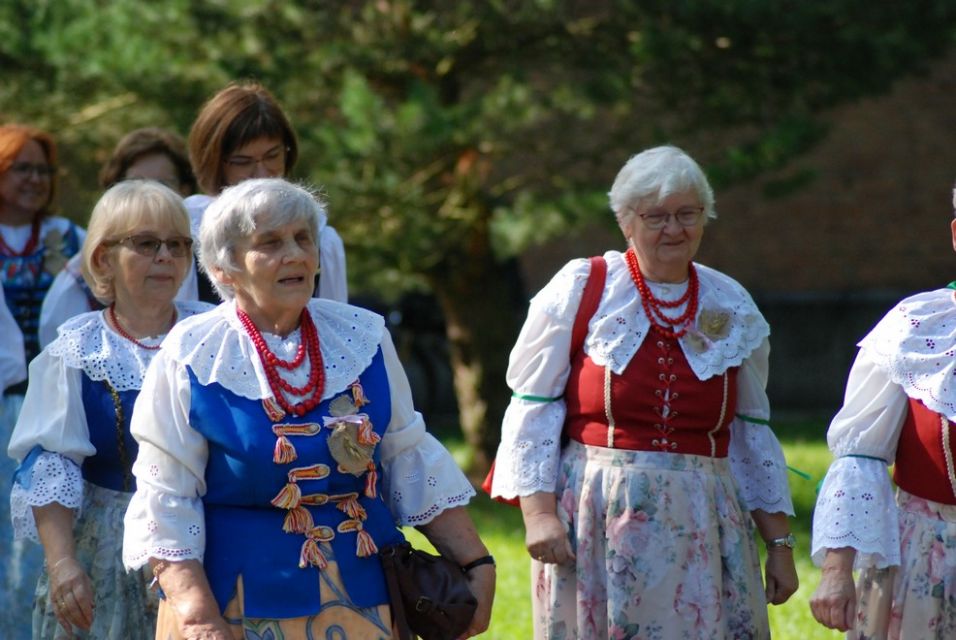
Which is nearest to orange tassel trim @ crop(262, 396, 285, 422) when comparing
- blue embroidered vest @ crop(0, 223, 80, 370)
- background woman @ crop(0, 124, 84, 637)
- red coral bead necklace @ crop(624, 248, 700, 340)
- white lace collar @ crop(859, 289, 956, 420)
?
red coral bead necklace @ crop(624, 248, 700, 340)

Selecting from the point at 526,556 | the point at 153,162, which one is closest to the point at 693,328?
the point at 153,162

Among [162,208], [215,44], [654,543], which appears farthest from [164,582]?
[215,44]

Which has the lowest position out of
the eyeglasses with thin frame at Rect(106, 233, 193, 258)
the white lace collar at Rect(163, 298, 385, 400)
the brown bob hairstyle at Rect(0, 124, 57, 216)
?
the white lace collar at Rect(163, 298, 385, 400)

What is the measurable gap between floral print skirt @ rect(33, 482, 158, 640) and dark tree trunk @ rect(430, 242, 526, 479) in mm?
6073

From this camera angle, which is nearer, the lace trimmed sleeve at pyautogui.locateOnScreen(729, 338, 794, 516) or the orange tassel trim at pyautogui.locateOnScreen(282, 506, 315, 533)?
the orange tassel trim at pyautogui.locateOnScreen(282, 506, 315, 533)

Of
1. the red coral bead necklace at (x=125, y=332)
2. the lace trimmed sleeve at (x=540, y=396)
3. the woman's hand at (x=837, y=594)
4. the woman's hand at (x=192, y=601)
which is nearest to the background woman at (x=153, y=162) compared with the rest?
the red coral bead necklace at (x=125, y=332)

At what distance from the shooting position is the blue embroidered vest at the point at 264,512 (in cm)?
312

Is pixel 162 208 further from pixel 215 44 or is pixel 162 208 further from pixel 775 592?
pixel 215 44

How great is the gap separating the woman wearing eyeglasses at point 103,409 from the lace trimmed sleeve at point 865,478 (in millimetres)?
1727

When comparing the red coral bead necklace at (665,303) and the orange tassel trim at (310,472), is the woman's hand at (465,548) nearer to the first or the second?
the orange tassel trim at (310,472)

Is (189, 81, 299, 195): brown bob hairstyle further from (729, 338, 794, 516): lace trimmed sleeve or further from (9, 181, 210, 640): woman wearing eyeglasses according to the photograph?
(729, 338, 794, 516): lace trimmed sleeve

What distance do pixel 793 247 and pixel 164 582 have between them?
1262cm

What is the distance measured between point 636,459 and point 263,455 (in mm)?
1262

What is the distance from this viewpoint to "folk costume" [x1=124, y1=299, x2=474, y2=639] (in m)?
3.12
